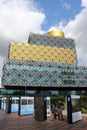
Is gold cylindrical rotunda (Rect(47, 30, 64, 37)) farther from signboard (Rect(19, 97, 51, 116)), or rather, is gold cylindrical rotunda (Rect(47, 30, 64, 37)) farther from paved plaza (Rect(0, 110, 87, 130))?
paved plaza (Rect(0, 110, 87, 130))

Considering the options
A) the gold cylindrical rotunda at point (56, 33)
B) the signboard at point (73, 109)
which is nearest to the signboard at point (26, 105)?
the signboard at point (73, 109)

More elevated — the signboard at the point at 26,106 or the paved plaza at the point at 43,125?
the signboard at the point at 26,106

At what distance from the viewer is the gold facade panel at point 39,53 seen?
88.1m

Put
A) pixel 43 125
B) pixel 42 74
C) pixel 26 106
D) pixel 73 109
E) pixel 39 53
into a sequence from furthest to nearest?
pixel 39 53
pixel 42 74
pixel 26 106
pixel 73 109
pixel 43 125

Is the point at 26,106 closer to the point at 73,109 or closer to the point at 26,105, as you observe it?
the point at 26,105

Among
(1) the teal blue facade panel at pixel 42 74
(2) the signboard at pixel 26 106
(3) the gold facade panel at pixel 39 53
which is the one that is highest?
(3) the gold facade panel at pixel 39 53

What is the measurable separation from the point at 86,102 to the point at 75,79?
59.5 metres

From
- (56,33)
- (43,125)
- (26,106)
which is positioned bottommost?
(43,125)

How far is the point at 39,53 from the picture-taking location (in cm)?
9238

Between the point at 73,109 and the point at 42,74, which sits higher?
the point at 42,74

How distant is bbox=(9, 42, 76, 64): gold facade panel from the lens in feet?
A: 289

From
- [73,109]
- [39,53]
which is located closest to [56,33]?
[39,53]

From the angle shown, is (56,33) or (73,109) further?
(56,33)

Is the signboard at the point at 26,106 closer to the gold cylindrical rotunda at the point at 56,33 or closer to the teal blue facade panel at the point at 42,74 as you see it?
the teal blue facade panel at the point at 42,74
